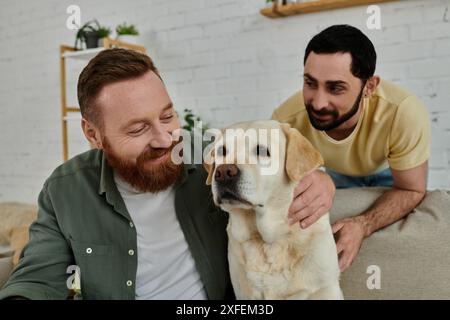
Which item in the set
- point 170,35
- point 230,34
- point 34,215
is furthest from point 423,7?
point 34,215

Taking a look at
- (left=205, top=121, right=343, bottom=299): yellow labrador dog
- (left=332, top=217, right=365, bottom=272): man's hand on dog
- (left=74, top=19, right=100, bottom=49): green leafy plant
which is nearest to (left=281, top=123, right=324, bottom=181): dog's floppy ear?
(left=205, top=121, right=343, bottom=299): yellow labrador dog

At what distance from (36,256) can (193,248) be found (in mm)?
303

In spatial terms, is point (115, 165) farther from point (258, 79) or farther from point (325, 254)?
point (258, 79)

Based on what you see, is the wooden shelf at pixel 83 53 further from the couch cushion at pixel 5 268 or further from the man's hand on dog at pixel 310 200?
the man's hand on dog at pixel 310 200

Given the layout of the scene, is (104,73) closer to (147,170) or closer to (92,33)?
(147,170)

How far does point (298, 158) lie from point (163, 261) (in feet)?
1.13

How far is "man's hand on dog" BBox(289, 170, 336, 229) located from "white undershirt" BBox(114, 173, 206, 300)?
249mm

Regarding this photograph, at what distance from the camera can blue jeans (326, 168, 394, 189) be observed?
4.14 feet

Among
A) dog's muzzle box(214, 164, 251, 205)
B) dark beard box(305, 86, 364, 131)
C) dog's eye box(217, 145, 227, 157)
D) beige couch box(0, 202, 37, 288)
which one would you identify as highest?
dark beard box(305, 86, 364, 131)

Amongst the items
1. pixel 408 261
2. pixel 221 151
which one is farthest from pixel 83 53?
pixel 408 261

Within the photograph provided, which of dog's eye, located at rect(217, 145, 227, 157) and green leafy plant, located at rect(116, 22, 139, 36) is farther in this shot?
green leafy plant, located at rect(116, 22, 139, 36)

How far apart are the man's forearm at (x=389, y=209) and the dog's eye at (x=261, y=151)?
311mm

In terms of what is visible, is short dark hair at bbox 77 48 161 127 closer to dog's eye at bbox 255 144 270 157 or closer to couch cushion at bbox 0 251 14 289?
dog's eye at bbox 255 144 270 157

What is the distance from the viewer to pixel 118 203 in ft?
2.85
